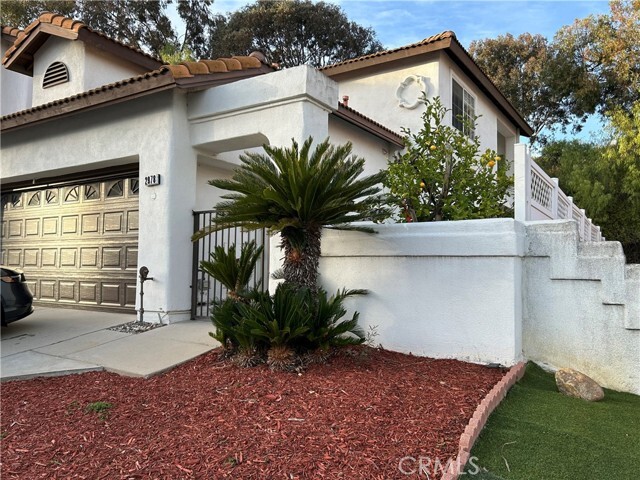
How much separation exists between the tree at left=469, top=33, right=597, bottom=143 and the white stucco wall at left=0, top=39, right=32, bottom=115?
22730 millimetres

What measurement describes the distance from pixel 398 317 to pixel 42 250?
8427 millimetres

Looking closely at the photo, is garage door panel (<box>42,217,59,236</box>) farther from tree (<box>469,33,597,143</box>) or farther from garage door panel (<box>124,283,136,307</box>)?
tree (<box>469,33,597,143</box>)

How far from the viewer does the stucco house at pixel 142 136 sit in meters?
7.07

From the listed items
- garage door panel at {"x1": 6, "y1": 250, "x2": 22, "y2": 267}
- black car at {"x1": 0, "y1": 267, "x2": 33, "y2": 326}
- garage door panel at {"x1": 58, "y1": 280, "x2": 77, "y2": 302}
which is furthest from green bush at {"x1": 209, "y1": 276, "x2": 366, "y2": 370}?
garage door panel at {"x1": 6, "y1": 250, "x2": 22, "y2": 267}

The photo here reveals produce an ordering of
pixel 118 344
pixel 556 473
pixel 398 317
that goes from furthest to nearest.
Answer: pixel 118 344
pixel 398 317
pixel 556 473

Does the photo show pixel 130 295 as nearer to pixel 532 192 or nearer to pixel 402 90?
pixel 532 192

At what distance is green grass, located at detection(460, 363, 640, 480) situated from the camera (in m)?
2.84

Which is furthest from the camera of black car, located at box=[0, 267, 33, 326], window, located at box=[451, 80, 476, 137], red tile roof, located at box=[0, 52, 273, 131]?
window, located at box=[451, 80, 476, 137]

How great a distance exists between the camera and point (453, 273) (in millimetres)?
5203

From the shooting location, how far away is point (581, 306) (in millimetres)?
4836

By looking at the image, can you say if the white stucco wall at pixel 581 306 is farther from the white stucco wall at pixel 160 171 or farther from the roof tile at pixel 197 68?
the roof tile at pixel 197 68

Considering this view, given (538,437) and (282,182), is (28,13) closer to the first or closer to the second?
(282,182)

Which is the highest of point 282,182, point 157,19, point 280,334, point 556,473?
point 157,19

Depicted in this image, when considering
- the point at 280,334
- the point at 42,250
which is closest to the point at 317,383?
the point at 280,334
